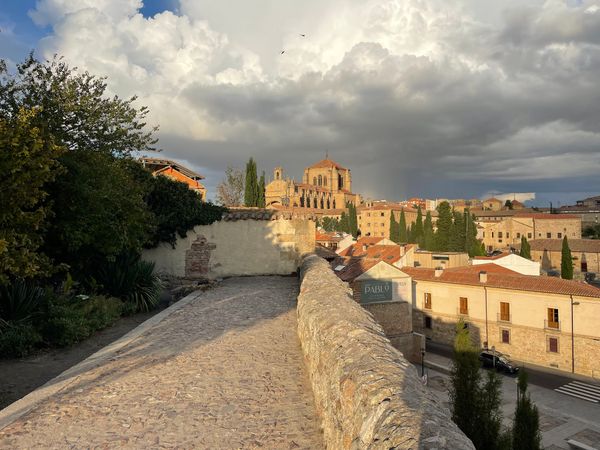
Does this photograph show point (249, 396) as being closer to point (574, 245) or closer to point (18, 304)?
point (18, 304)

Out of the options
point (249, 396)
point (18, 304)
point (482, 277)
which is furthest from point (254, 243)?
point (482, 277)

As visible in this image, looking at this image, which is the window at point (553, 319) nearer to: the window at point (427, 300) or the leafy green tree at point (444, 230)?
the window at point (427, 300)

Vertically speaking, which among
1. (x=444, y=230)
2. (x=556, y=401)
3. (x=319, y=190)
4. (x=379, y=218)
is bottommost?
(x=556, y=401)

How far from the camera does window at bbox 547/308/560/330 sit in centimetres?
2635

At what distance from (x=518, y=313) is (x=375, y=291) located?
10.8 meters

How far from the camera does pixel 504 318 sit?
1139 inches

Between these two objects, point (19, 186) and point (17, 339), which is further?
point (17, 339)

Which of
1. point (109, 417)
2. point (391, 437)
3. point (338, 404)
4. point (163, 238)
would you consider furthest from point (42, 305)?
point (391, 437)

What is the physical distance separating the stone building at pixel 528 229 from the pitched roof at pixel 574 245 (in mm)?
17311

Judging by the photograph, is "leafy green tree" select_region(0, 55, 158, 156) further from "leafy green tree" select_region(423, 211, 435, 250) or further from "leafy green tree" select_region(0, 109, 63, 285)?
"leafy green tree" select_region(423, 211, 435, 250)

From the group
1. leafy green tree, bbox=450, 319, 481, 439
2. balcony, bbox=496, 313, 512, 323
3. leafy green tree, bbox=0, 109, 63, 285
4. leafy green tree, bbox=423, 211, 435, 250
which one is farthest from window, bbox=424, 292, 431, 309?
leafy green tree, bbox=0, 109, 63, 285

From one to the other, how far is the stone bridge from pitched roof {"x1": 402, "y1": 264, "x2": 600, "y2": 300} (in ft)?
84.4

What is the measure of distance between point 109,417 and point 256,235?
10638mm

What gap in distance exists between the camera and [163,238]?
13938 millimetres
